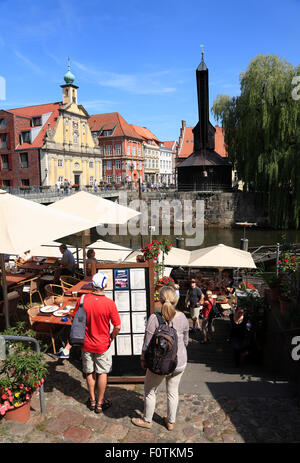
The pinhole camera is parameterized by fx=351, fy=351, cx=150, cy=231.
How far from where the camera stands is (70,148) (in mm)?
44344

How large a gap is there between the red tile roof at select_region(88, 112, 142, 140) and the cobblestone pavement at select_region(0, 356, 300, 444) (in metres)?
59.1

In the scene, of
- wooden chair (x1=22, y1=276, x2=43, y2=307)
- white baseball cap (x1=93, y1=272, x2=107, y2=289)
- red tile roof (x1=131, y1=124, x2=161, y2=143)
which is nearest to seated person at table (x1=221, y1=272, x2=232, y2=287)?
wooden chair (x1=22, y1=276, x2=43, y2=307)

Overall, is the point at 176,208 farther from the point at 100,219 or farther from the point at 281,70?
the point at 100,219

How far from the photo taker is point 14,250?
4.53m

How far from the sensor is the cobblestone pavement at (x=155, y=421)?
3.42 m

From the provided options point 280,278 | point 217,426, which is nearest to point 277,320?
point 280,278

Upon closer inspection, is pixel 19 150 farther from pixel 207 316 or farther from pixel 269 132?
A: pixel 207 316

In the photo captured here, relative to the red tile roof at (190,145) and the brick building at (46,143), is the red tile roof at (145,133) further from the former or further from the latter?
the brick building at (46,143)

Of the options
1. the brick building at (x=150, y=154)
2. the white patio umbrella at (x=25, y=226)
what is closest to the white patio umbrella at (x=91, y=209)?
the white patio umbrella at (x=25, y=226)

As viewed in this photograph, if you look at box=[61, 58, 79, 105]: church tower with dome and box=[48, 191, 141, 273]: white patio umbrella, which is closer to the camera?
box=[48, 191, 141, 273]: white patio umbrella

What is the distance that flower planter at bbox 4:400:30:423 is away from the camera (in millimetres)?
3500

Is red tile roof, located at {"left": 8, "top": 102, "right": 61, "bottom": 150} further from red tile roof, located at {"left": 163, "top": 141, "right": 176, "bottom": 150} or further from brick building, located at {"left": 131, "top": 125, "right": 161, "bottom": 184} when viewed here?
red tile roof, located at {"left": 163, "top": 141, "right": 176, "bottom": 150}

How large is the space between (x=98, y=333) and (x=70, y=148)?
43.1m

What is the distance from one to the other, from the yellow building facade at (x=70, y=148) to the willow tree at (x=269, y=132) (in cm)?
1987
